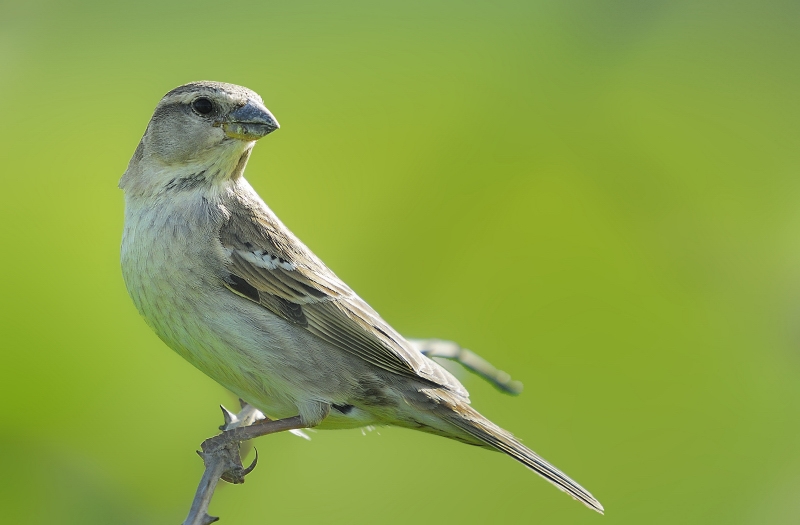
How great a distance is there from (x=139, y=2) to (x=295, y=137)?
114 centimetres

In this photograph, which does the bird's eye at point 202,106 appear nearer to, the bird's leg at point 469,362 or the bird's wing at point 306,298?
the bird's wing at point 306,298

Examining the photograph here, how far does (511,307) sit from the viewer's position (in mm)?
4051

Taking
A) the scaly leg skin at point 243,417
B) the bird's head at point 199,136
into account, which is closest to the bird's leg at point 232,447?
the scaly leg skin at point 243,417

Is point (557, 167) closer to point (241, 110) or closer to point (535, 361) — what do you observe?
point (535, 361)

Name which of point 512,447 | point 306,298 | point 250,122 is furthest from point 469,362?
point 250,122

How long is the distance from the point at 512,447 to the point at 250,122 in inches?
57.6

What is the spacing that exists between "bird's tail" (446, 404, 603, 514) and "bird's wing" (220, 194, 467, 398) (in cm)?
10

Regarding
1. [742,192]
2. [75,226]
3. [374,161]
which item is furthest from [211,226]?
[742,192]

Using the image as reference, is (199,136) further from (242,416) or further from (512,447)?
(512,447)

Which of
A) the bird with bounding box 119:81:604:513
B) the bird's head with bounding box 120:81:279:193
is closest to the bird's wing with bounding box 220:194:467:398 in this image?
the bird with bounding box 119:81:604:513

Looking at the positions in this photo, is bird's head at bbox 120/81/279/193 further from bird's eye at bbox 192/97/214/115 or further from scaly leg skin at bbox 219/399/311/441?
scaly leg skin at bbox 219/399/311/441

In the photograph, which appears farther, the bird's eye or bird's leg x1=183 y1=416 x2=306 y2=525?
the bird's eye

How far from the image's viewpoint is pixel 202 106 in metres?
3.25

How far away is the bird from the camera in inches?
121
